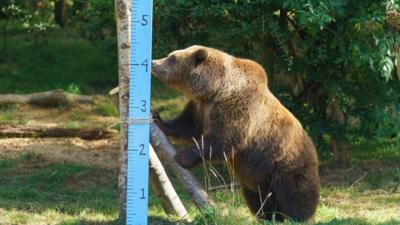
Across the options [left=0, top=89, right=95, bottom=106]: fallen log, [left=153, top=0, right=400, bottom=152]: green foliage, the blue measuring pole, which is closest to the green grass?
[left=0, top=89, right=95, bottom=106]: fallen log

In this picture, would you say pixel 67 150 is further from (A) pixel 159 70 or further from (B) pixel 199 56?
(B) pixel 199 56

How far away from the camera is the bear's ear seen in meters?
6.86

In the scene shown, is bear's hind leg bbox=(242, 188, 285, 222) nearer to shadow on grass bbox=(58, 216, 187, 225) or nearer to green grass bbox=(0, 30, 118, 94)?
shadow on grass bbox=(58, 216, 187, 225)

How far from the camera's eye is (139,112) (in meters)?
5.40

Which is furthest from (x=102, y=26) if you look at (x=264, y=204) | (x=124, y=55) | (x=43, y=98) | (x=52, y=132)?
(x=124, y=55)

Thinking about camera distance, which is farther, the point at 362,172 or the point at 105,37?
the point at 105,37

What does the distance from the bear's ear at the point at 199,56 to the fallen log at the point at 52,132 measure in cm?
534

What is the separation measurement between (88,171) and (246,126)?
13.6ft

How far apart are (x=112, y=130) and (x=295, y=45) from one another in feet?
11.9

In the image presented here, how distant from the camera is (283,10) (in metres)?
9.58

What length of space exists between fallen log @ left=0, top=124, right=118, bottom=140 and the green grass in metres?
2.55

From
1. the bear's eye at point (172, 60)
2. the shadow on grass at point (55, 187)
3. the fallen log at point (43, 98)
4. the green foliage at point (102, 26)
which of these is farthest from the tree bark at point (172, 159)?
the fallen log at point (43, 98)

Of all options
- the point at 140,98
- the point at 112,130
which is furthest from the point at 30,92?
the point at 140,98

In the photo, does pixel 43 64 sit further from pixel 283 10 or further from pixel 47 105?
pixel 283 10
